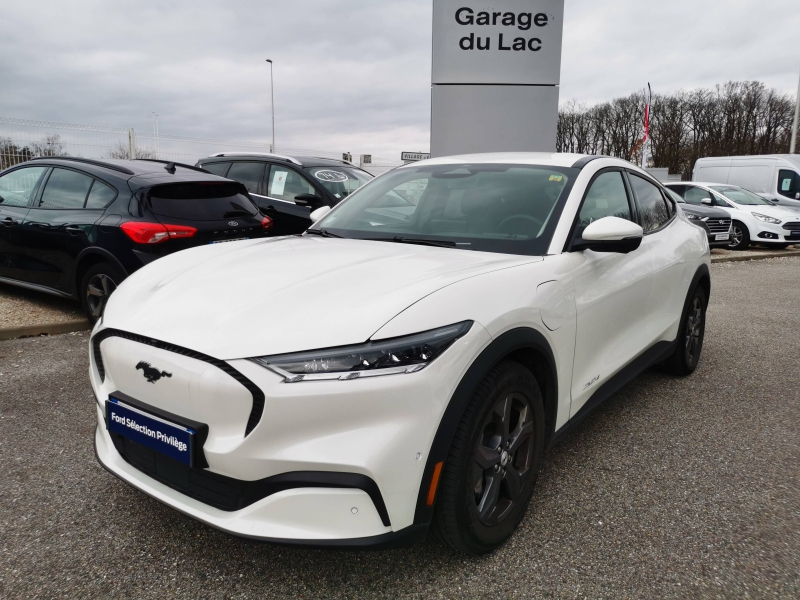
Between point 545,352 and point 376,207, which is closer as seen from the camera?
point 545,352

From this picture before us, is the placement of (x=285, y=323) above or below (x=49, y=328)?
above

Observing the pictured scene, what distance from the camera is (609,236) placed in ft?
8.76

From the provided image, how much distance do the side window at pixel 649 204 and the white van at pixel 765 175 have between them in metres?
14.7

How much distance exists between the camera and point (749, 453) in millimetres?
3246

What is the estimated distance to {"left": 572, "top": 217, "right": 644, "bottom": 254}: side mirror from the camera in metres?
2.67

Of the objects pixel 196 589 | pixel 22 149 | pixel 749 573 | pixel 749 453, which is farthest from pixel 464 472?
pixel 22 149

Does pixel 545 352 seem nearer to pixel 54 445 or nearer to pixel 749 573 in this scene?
pixel 749 573

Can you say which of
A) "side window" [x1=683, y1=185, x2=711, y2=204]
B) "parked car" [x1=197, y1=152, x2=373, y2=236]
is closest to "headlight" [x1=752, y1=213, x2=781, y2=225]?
"side window" [x1=683, y1=185, x2=711, y2=204]

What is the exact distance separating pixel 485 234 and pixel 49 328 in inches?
167

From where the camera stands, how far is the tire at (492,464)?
77.8 inches

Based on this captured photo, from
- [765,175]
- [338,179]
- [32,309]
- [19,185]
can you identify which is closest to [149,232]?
[32,309]

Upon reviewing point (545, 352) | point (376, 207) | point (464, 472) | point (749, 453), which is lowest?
point (749, 453)

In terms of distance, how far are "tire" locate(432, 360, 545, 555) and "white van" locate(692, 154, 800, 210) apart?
17.1 metres

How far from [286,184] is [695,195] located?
11385mm
